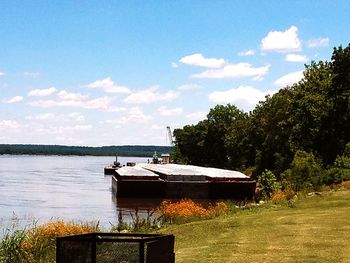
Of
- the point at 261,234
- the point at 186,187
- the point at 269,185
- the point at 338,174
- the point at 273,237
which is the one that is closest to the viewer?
the point at 273,237

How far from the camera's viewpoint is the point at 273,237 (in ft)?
63.7

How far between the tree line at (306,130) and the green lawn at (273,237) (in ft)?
66.4

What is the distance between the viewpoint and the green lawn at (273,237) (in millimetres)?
16078

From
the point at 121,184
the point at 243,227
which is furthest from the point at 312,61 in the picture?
the point at 243,227

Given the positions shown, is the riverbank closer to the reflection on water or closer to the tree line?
the tree line

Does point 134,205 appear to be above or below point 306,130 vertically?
below

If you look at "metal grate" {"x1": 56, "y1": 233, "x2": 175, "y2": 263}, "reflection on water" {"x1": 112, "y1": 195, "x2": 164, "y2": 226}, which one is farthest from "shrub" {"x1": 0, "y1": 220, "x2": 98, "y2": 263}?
"reflection on water" {"x1": 112, "y1": 195, "x2": 164, "y2": 226}

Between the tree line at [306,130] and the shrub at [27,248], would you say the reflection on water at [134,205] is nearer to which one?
the tree line at [306,130]

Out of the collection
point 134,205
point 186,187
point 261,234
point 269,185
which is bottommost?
point 134,205

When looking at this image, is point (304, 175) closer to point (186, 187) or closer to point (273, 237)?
point (186, 187)

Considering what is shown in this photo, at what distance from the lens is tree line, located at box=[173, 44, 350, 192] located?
51.5m

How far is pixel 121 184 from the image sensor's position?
2844 inches

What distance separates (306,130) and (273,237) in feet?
175

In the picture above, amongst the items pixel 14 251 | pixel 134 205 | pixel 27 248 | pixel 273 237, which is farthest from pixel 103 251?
pixel 134 205
